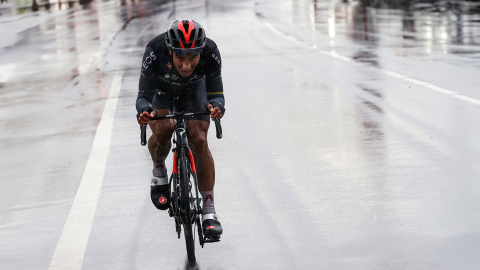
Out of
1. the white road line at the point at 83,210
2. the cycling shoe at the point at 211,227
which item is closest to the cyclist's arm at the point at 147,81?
the cycling shoe at the point at 211,227

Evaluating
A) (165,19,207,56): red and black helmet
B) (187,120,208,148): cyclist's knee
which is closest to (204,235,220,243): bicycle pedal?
(187,120,208,148): cyclist's knee

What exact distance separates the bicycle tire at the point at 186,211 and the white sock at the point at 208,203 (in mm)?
365

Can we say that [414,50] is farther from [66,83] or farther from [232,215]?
[232,215]

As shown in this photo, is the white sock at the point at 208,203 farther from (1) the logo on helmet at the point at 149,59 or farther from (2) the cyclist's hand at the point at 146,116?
(1) the logo on helmet at the point at 149,59

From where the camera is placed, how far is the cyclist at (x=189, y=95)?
6664mm

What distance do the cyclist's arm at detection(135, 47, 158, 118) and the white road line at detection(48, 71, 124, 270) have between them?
1129mm

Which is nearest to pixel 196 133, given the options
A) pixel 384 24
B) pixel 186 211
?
pixel 186 211

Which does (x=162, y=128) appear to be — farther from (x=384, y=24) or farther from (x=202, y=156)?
(x=384, y=24)

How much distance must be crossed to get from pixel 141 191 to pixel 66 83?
937cm

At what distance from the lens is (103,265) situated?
21.7 feet

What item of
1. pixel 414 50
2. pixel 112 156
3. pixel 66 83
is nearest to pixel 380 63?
pixel 414 50

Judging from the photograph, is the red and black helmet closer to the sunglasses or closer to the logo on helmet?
the sunglasses

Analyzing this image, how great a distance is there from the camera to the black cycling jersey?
271 inches

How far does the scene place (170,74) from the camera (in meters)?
6.91
